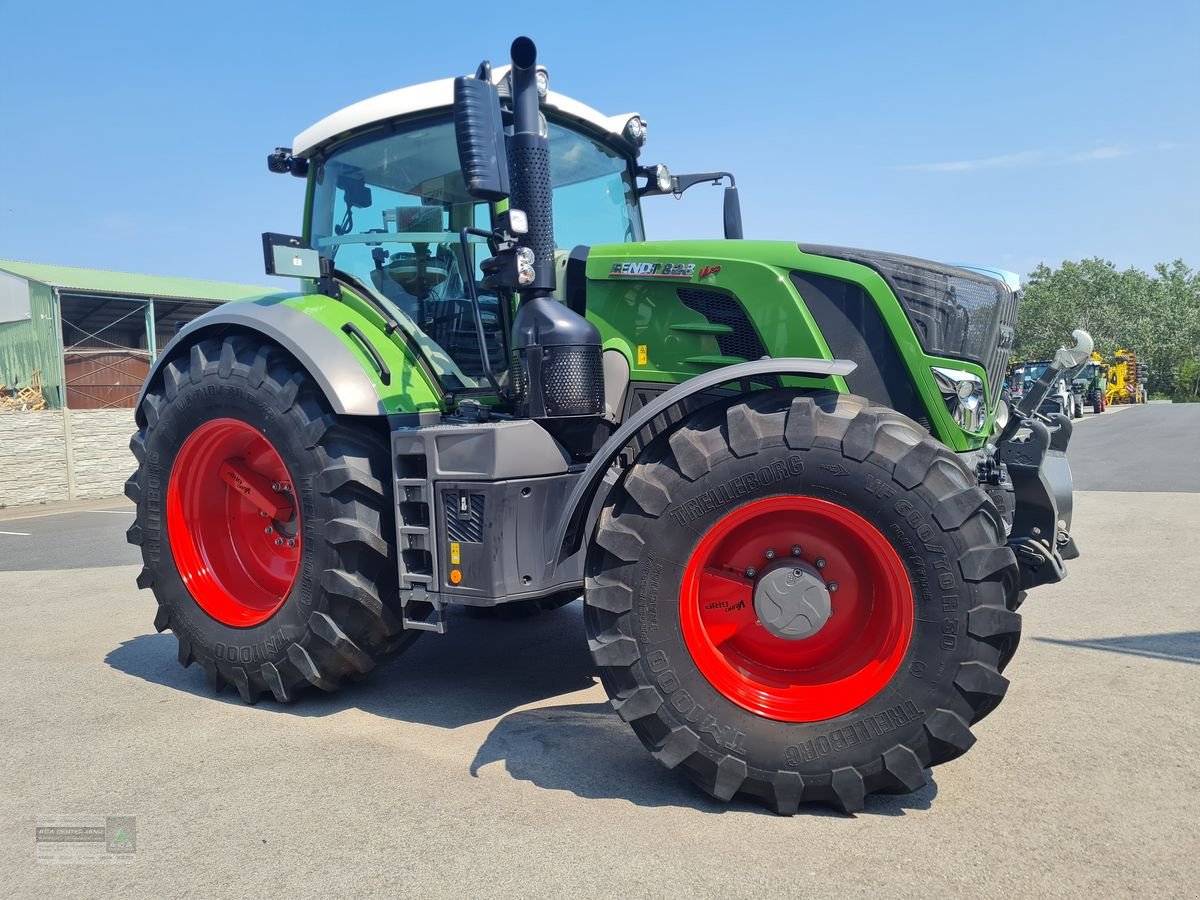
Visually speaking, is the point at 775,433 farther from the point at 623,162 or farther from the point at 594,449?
the point at 623,162

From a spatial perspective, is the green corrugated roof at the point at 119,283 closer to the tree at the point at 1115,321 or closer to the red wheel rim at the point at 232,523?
the red wheel rim at the point at 232,523

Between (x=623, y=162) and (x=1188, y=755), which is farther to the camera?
(x=623, y=162)

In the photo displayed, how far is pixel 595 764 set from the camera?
3.29m

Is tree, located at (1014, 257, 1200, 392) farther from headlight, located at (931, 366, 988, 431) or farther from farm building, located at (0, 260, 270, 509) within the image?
headlight, located at (931, 366, 988, 431)

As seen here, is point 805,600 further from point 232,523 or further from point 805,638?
point 232,523

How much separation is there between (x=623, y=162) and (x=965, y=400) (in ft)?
7.71

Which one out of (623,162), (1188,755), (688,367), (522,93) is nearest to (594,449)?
(688,367)

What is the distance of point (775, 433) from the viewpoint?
117 inches

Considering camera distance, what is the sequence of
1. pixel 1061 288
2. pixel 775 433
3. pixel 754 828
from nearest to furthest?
1. pixel 754 828
2. pixel 775 433
3. pixel 1061 288

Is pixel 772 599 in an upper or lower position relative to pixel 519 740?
upper

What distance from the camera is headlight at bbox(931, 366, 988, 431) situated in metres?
3.36

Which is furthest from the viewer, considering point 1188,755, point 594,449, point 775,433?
point 594,449

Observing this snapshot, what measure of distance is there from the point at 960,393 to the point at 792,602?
41.1 inches

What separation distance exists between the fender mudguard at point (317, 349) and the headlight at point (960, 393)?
7.29 ft
